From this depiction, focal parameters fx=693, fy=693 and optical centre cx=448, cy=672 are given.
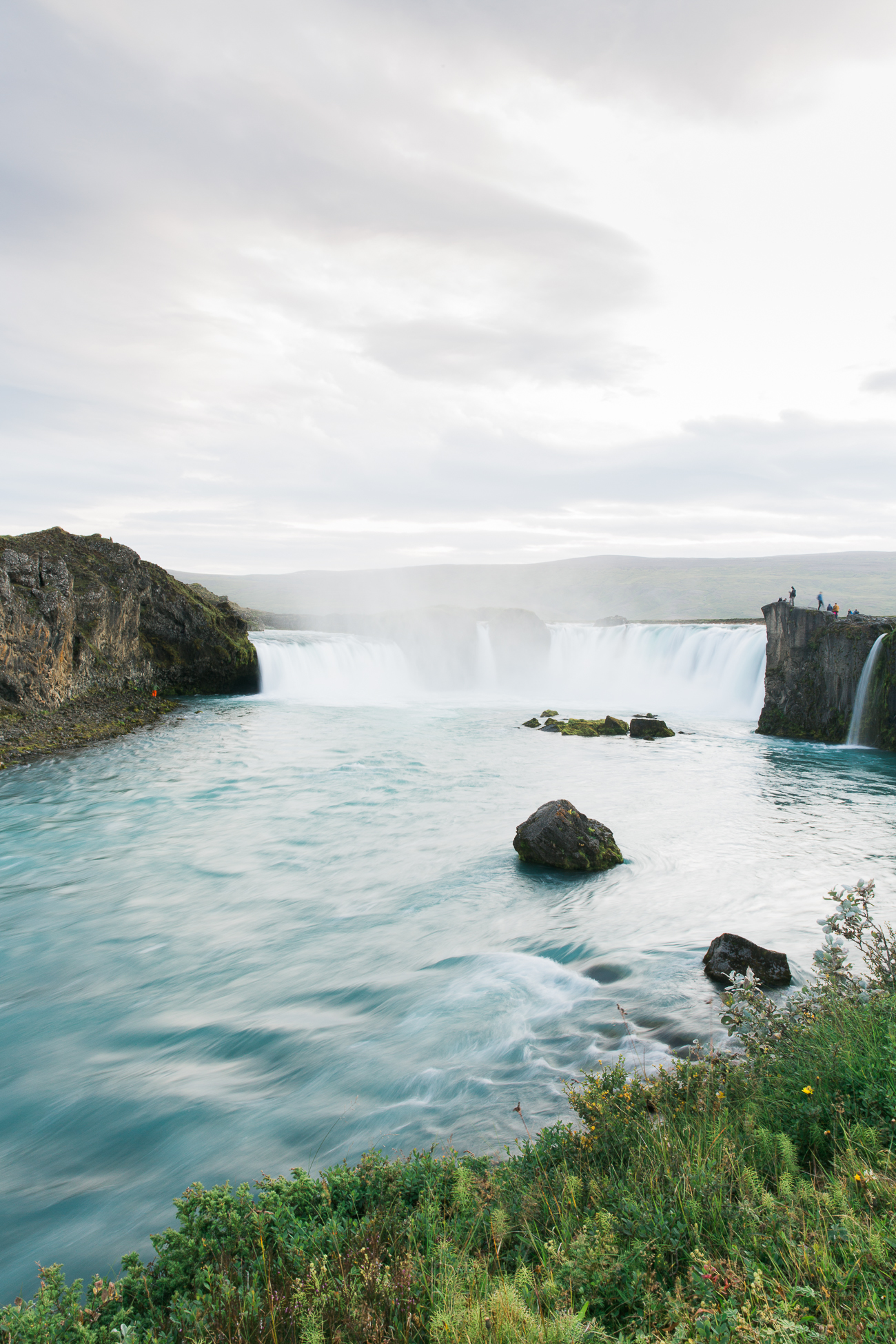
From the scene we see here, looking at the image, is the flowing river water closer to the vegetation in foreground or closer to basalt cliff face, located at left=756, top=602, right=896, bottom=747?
the vegetation in foreground

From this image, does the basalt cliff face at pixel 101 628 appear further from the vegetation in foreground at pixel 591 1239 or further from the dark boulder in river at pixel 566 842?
the vegetation in foreground at pixel 591 1239

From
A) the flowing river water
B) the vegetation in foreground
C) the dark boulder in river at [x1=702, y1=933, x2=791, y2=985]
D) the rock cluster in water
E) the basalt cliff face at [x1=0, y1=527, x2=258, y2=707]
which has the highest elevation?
the basalt cliff face at [x1=0, y1=527, x2=258, y2=707]

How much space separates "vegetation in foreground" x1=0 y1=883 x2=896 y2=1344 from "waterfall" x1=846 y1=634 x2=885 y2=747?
1109 inches

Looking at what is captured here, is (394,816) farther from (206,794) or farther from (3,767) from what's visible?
(3,767)

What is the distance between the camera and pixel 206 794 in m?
20.2

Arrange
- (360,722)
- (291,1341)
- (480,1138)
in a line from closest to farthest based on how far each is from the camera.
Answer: (291,1341) < (480,1138) < (360,722)

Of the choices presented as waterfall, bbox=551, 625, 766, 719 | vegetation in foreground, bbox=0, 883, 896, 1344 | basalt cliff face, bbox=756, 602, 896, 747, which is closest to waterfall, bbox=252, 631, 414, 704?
waterfall, bbox=551, 625, 766, 719

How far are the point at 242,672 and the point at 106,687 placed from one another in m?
10.9

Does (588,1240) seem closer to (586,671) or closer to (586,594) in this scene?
(586,671)

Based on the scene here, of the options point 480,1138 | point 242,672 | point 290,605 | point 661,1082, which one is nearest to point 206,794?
point 480,1138

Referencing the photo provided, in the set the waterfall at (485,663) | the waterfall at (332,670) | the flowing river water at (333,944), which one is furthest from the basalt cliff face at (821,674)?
the waterfall at (485,663)

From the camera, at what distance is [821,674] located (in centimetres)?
3156

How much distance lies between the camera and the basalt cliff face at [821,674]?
28.7 m

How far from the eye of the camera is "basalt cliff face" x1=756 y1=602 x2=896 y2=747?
28.7 metres
